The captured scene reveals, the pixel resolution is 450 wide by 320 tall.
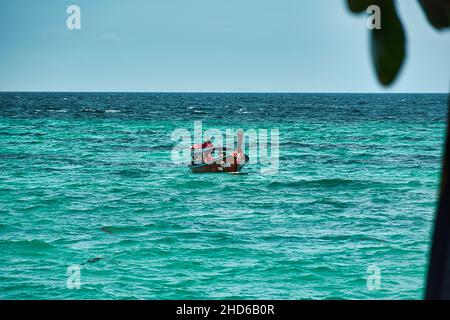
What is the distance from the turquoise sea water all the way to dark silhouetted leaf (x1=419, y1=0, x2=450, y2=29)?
9.39 m

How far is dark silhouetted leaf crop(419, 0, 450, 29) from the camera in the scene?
1011 mm

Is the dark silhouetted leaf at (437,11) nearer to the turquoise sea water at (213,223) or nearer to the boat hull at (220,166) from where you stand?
the turquoise sea water at (213,223)

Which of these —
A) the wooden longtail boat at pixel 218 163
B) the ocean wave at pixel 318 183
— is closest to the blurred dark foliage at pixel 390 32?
the ocean wave at pixel 318 183

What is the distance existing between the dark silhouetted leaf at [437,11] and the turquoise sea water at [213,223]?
9.39 m

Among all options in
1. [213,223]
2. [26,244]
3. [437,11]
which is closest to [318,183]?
[213,223]

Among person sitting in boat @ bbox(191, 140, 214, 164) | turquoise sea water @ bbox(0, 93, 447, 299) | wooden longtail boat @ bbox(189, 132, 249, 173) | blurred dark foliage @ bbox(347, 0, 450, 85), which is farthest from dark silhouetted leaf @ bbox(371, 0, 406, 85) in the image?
wooden longtail boat @ bbox(189, 132, 249, 173)

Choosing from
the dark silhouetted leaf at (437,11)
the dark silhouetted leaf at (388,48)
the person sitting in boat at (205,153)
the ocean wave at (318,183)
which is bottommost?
the ocean wave at (318,183)

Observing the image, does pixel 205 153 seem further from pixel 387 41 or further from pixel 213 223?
pixel 387 41

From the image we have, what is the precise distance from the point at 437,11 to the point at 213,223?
1500cm

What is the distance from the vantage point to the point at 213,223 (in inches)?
627

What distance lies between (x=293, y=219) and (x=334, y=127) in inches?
1215

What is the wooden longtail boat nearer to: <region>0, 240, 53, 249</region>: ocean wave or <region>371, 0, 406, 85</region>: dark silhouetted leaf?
<region>0, 240, 53, 249</region>: ocean wave

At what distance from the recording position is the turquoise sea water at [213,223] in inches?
432
